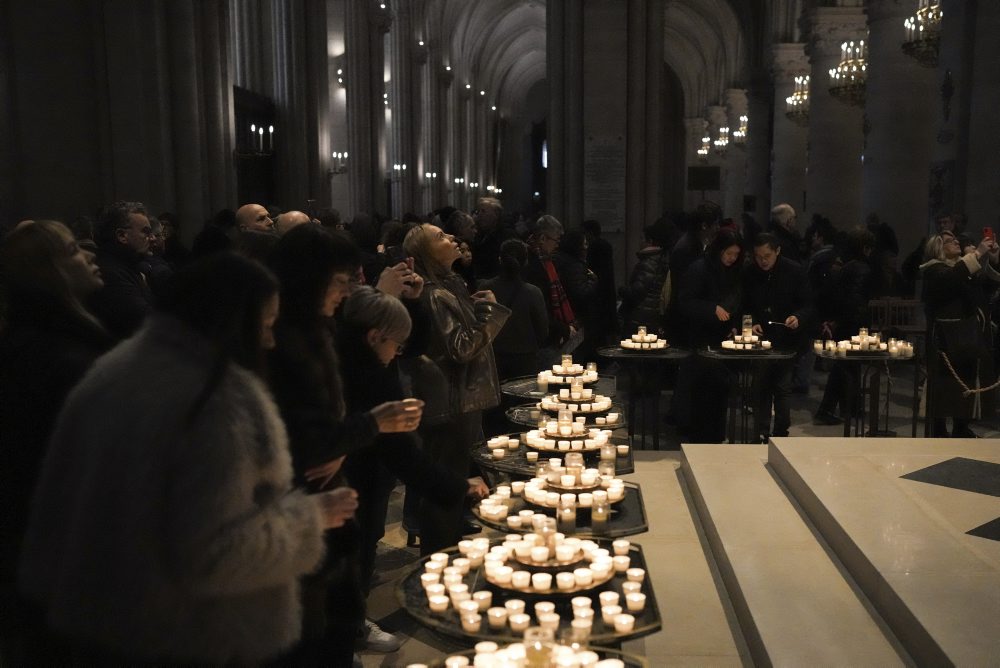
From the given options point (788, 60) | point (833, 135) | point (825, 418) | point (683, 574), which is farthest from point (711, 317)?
point (788, 60)

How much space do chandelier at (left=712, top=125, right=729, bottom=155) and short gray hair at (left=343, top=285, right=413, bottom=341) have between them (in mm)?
29196

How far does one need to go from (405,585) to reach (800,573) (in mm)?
2088

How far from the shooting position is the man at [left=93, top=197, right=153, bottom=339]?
515 centimetres

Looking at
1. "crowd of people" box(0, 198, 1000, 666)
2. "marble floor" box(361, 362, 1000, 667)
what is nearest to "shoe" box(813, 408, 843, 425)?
"marble floor" box(361, 362, 1000, 667)

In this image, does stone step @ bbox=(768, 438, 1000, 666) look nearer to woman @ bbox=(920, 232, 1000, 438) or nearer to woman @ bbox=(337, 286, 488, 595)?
woman @ bbox=(920, 232, 1000, 438)

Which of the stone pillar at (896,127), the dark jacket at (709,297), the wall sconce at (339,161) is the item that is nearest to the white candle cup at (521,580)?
the dark jacket at (709,297)

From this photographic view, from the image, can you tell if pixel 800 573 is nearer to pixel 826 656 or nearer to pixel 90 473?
pixel 826 656

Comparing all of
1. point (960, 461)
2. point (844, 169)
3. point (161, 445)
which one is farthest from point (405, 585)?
point (844, 169)

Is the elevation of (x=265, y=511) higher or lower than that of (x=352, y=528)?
higher

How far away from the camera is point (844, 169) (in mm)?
18891

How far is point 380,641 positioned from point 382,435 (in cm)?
A: 126

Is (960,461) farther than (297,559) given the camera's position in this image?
Yes

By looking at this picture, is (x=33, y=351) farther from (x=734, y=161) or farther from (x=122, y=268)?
(x=734, y=161)

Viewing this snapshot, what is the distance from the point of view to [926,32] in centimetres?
1251
